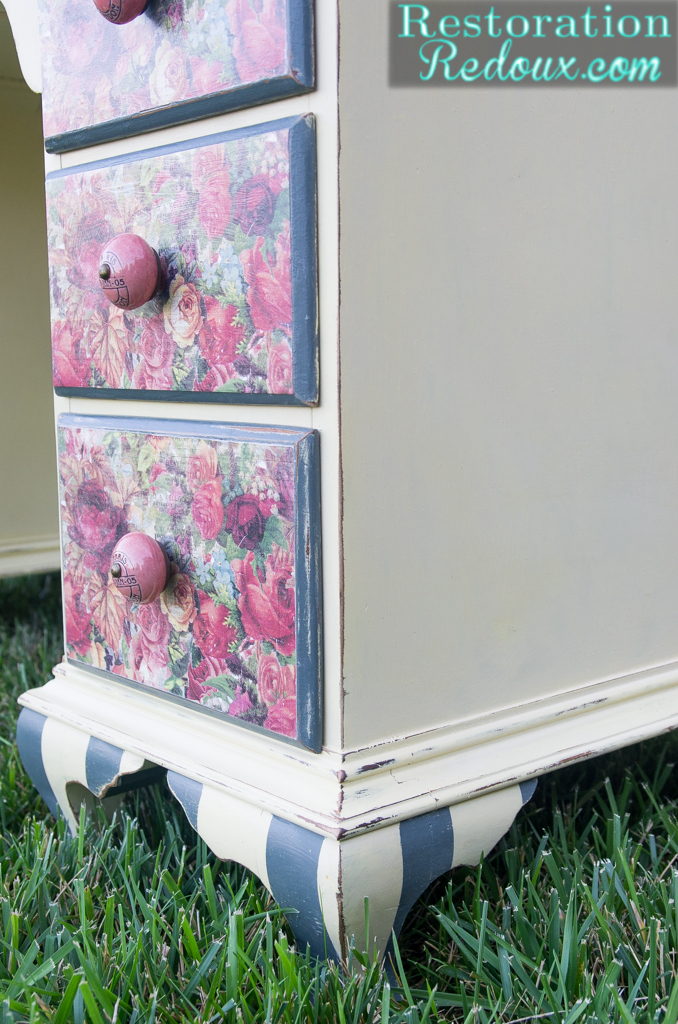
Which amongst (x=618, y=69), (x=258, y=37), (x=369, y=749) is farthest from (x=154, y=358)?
(x=618, y=69)

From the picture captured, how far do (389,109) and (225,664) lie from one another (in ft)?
1.42

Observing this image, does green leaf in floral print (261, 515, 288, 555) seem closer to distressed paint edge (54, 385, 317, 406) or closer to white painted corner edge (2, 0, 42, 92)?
distressed paint edge (54, 385, 317, 406)

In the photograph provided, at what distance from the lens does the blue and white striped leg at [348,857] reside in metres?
0.69

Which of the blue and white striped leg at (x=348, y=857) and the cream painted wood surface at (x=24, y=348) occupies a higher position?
the cream painted wood surface at (x=24, y=348)

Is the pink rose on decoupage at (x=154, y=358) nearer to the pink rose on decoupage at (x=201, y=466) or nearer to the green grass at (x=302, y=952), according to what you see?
the pink rose on decoupage at (x=201, y=466)

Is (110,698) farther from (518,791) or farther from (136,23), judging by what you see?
(136,23)

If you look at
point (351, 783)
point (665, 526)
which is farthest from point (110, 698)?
point (665, 526)

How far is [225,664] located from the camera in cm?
77

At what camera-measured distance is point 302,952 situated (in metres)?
0.74

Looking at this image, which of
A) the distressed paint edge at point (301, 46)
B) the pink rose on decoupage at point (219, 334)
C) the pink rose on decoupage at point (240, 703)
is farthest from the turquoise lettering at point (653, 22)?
the pink rose on decoupage at point (240, 703)

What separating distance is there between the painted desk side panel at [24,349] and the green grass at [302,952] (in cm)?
47

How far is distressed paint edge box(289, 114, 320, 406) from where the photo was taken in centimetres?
67

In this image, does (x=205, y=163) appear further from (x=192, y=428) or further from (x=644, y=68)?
(x=644, y=68)

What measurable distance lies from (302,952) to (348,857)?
0.12m
